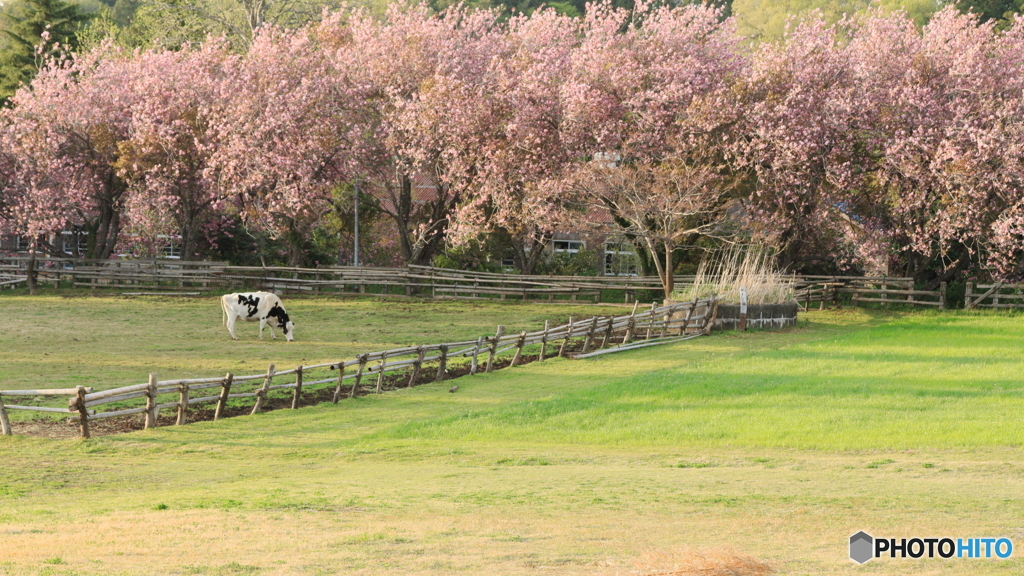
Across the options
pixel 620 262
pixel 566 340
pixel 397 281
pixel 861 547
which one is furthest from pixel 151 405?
pixel 620 262

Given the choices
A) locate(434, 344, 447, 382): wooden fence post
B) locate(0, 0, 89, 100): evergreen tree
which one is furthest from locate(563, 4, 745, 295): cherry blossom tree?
locate(0, 0, 89, 100): evergreen tree

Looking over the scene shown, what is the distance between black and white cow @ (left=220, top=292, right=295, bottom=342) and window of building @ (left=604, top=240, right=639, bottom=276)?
22780mm

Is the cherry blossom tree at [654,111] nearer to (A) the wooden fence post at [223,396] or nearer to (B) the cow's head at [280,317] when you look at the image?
(B) the cow's head at [280,317]

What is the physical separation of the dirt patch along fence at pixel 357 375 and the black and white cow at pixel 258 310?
16.3 feet

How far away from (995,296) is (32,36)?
45458 millimetres

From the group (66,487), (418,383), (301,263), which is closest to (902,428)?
(418,383)

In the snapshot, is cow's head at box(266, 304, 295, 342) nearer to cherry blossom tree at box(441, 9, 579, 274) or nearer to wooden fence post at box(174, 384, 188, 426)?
wooden fence post at box(174, 384, 188, 426)

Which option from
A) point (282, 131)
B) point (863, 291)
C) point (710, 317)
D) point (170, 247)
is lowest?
point (710, 317)

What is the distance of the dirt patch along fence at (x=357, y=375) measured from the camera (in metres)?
16.0

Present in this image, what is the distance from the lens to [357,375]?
1945cm

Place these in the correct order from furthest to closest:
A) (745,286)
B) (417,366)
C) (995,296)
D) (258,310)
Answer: (995,296) → (745,286) → (258,310) → (417,366)

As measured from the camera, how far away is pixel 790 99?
120 ft

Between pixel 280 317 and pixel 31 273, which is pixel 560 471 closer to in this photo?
pixel 280 317

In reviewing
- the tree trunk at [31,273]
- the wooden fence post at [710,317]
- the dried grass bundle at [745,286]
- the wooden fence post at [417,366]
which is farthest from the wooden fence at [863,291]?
the tree trunk at [31,273]
